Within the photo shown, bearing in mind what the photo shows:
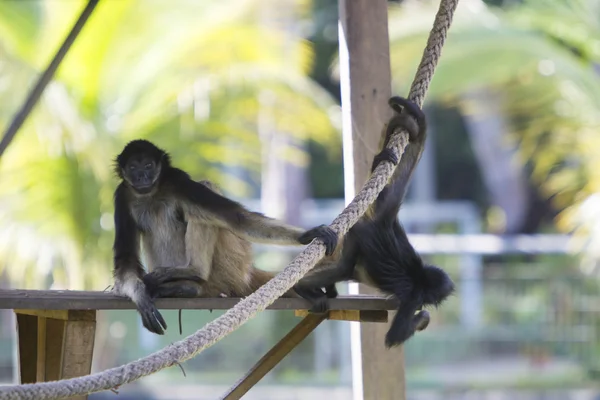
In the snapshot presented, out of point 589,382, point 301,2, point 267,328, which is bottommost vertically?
point 589,382

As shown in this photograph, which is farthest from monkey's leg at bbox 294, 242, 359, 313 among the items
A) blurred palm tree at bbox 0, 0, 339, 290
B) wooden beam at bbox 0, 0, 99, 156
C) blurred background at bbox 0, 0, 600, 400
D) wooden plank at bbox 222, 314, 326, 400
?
blurred palm tree at bbox 0, 0, 339, 290

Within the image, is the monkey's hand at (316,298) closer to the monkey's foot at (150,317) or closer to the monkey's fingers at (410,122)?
the monkey's foot at (150,317)

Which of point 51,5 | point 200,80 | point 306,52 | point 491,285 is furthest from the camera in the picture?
point 491,285

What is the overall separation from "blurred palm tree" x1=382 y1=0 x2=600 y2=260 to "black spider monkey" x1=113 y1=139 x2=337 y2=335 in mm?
7819

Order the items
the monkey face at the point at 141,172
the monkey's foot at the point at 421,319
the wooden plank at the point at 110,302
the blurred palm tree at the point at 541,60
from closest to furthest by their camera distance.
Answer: the wooden plank at the point at 110,302 < the monkey's foot at the point at 421,319 < the monkey face at the point at 141,172 < the blurred palm tree at the point at 541,60

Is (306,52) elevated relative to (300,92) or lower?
elevated

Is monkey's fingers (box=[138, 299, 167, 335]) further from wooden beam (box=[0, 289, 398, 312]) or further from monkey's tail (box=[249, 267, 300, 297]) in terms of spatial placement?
monkey's tail (box=[249, 267, 300, 297])

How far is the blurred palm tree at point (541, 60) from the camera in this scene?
1288cm

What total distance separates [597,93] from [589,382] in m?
5.56

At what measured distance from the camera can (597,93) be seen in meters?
12.9

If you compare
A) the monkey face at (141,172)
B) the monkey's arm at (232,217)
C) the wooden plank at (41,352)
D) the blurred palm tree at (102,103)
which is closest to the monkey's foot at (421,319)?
the monkey's arm at (232,217)

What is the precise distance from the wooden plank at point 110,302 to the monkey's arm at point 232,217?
412 mm

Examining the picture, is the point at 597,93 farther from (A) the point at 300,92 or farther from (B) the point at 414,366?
(B) the point at 414,366

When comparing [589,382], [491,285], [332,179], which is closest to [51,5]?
[491,285]
